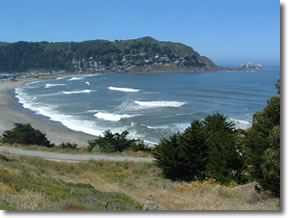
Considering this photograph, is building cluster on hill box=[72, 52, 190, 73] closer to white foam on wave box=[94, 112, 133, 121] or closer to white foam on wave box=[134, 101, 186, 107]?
white foam on wave box=[134, 101, 186, 107]

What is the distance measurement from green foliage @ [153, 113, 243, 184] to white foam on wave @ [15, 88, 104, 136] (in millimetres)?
19493

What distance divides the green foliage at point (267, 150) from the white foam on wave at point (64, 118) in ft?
74.9

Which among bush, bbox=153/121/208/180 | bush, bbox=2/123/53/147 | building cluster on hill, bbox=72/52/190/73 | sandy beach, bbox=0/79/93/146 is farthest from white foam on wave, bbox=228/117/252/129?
building cluster on hill, bbox=72/52/190/73

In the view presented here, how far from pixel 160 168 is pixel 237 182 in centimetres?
407

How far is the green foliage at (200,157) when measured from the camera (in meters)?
12.0

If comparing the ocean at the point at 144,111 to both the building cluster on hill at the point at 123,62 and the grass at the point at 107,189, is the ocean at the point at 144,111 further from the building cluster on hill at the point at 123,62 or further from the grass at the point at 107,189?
the building cluster on hill at the point at 123,62

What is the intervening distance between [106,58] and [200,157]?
168365 millimetres

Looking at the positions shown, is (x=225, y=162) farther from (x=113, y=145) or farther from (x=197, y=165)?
(x=113, y=145)

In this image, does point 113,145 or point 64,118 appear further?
point 64,118

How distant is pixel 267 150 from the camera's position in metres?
6.89

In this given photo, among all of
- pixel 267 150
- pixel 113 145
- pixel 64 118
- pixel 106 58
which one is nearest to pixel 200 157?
pixel 267 150

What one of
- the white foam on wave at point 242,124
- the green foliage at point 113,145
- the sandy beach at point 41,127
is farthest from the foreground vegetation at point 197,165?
the white foam on wave at point 242,124

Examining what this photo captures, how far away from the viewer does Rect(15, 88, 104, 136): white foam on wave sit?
112ft

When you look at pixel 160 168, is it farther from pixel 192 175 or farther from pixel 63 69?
pixel 63 69
